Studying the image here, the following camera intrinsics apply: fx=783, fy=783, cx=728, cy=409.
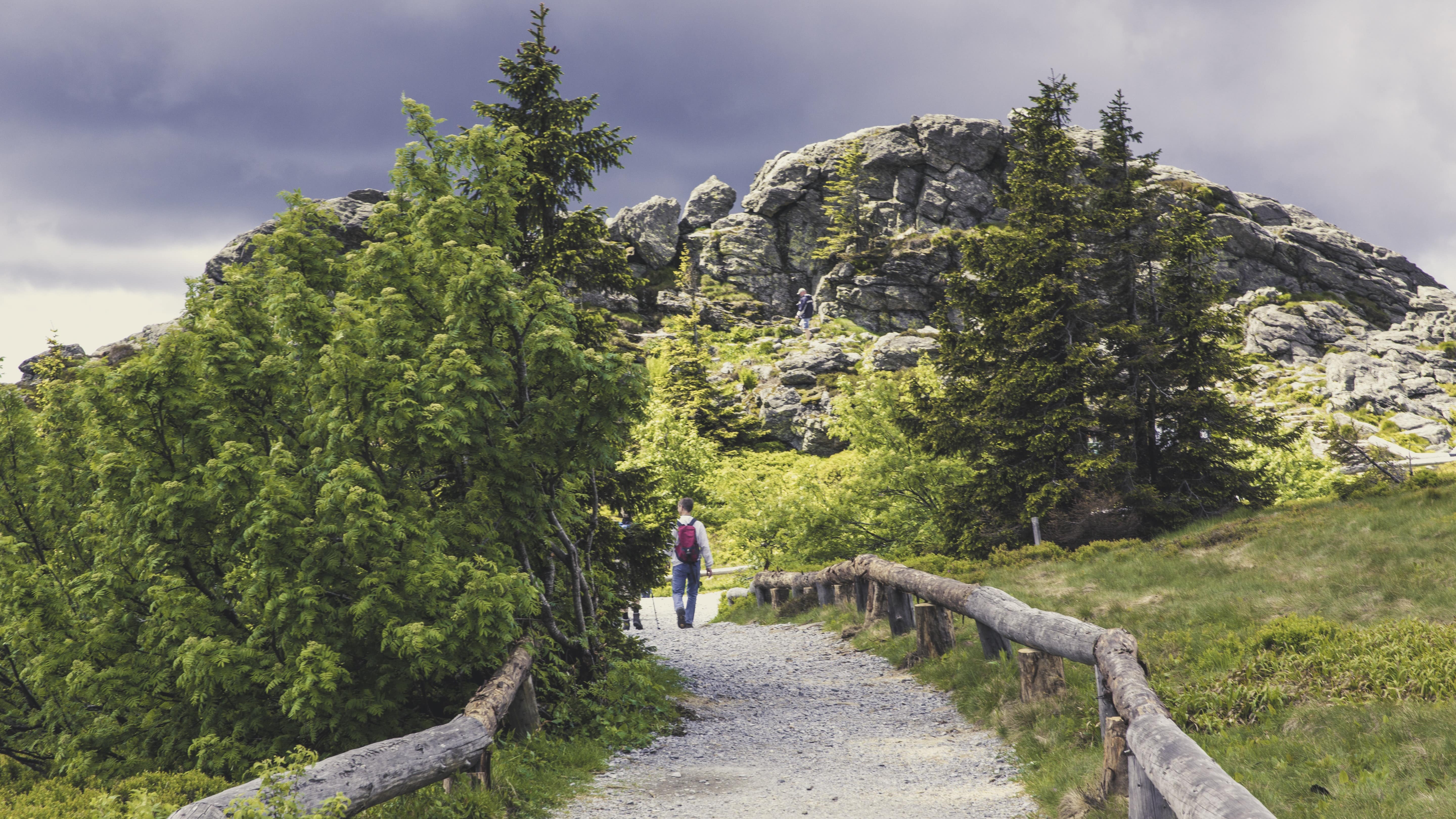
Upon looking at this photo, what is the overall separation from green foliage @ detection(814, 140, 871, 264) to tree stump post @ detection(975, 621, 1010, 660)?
70.0 meters

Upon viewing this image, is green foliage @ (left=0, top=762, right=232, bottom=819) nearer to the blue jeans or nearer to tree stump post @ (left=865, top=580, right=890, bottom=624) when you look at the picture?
tree stump post @ (left=865, top=580, right=890, bottom=624)

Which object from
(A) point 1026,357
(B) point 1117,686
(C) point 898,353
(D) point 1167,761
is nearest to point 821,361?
(C) point 898,353

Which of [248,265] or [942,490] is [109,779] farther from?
[942,490]

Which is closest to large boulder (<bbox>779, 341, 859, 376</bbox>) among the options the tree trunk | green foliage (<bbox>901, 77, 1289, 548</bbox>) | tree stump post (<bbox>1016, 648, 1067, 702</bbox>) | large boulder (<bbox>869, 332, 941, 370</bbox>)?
large boulder (<bbox>869, 332, 941, 370</bbox>)

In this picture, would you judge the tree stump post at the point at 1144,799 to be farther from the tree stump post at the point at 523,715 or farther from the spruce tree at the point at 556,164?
the spruce tree at the point at 556,164

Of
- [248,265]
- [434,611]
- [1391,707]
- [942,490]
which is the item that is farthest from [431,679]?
[942,490]

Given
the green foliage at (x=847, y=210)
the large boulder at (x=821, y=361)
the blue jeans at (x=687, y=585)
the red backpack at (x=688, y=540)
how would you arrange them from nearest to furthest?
the red backpack at (x=688, y=540), the blue jeans at (x=687, y=585), the large boulder at (x=821, y=361), the green foliage at (x=847, y=210)

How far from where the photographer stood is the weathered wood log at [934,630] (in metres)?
10.0

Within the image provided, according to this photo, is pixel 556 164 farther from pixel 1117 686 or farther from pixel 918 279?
pixel 918 279

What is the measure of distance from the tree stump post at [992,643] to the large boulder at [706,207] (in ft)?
303

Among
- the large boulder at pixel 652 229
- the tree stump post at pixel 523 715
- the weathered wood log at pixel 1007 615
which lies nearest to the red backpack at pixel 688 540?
the weathered wood log at pixel 1007 615

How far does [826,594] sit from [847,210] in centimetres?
7363

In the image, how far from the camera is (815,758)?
7066mm

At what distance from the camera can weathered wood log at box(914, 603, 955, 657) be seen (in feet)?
32.8
